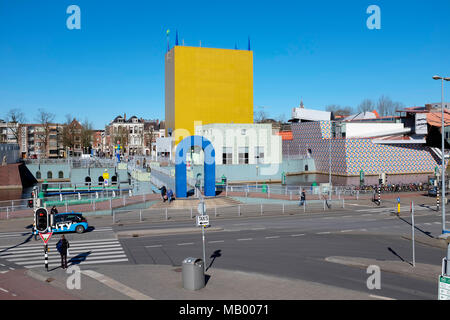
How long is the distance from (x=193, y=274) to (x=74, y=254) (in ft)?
29.6

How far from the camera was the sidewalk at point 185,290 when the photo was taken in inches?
514

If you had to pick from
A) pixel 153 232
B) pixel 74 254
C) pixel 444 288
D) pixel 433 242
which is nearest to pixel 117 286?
pixel 74 254

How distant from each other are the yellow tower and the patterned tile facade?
53.8ft

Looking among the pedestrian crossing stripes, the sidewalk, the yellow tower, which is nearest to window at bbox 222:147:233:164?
the yellow tower

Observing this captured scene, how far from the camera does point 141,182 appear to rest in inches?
1823

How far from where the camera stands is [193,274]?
45.1 feet

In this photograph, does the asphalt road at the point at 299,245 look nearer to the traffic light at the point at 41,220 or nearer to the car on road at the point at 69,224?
the car on road at the point at 69,224

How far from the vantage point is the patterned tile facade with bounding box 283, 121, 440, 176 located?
75750 mm

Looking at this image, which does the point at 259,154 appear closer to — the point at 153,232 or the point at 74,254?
the point at 153,232
